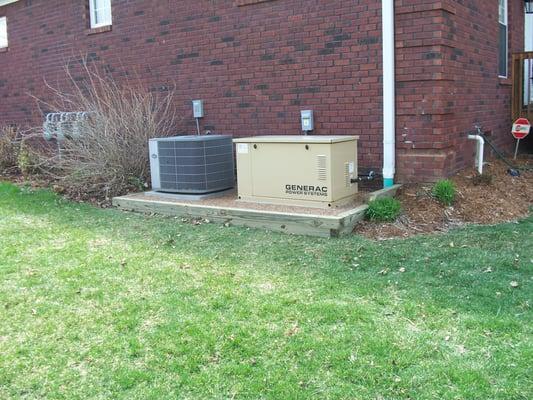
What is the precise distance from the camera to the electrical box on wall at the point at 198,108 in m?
9.14

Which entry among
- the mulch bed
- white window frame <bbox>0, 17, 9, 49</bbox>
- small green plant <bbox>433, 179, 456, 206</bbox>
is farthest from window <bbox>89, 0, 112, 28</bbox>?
small green plant <bbox>433, 179, 456, 206</bbox>

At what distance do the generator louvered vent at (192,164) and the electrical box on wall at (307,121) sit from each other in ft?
3.28

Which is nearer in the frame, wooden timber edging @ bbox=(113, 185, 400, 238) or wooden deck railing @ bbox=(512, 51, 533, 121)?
wooden timber edging @ bbox=(113, 185, 400, 238)

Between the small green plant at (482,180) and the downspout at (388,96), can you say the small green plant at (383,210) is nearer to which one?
the downspout at (388,96)

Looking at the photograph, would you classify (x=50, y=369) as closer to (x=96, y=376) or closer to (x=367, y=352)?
(x=96, y=376)

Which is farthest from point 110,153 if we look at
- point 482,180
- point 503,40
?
point 503,40

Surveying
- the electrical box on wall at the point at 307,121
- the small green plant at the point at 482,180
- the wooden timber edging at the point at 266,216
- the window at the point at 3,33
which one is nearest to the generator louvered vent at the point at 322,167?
the wooden timber edging at the point at 266,216

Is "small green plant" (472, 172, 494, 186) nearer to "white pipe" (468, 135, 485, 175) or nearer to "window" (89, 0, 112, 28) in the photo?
"white pipe" (468, 135, 485, 175)

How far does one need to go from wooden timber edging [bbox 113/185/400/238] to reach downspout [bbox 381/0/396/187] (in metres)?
0.28

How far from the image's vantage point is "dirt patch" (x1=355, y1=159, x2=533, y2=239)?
20.3 feet

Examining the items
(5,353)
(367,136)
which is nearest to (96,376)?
(5,353)

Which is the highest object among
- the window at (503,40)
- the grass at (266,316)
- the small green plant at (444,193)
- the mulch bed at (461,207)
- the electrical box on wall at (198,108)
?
the window at (503,40)

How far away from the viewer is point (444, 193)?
6645mm

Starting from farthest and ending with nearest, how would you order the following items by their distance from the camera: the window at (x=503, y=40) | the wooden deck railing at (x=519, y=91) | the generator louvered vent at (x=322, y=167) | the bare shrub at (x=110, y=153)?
1. the wooden deck railing at (x=519, y=91)
2. the window at (x=503, y=40)
3. the bare shrub at (x=110, y=153)
4. the generator louvered vent at (x=322, y=167)
